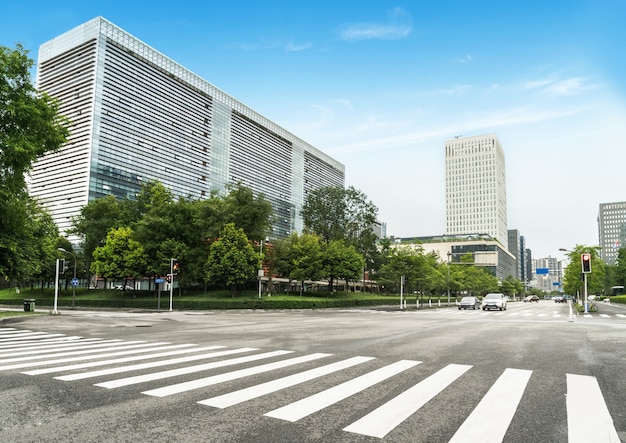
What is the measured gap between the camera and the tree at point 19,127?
66.8ft

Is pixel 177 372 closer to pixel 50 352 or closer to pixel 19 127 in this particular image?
pixel 50 352

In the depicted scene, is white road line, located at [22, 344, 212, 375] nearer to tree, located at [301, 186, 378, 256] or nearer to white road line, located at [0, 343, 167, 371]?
white road line, located at [0, 343, 167, 371]

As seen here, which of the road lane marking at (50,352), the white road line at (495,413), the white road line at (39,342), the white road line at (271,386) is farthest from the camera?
the white road line at (39,342)

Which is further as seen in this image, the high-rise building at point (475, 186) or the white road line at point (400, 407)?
the high-rise building at point (475, 186)

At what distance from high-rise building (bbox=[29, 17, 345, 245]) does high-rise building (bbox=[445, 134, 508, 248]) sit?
106398mm

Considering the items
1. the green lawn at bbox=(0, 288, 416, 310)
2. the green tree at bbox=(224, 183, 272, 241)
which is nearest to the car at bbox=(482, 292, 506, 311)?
the green lawn at bbox=(0, 288, 416, 310)

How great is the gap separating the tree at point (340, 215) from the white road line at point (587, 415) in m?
64.0

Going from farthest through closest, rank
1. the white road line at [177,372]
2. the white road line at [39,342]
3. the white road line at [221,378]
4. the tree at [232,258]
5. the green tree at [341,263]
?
the green tree at [341,263], the tree at [232,258], the white road line at [39,342], the white road line at [177,372], the white road line at [221,378]

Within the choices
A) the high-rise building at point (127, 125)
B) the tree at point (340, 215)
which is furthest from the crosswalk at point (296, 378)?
the high-rise building at point (127, 125)

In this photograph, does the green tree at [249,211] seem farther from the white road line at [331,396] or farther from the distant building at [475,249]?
the distant building at [475,249]

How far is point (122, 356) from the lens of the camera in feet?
31.8

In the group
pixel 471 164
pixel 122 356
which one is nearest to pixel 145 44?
pixel 122 356

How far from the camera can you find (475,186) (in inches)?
7372

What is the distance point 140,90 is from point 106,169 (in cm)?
2055
